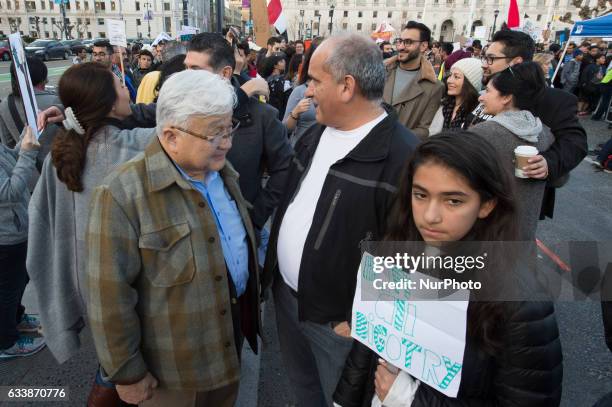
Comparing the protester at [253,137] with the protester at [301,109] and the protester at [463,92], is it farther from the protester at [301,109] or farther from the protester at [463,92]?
the protester at [463,92]

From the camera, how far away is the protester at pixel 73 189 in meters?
1.89

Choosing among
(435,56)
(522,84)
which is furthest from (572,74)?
(522,84)

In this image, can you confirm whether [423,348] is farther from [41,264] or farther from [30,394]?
[30,394]

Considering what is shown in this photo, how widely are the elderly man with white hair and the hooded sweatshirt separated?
5.11 feet

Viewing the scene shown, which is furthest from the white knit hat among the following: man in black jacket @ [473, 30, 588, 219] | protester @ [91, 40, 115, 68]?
protester @ [91, 40, 115, 68]

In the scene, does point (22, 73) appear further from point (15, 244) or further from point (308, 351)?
point (308, 351)

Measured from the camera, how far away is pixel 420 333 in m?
1.20

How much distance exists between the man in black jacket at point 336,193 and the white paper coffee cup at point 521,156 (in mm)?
787

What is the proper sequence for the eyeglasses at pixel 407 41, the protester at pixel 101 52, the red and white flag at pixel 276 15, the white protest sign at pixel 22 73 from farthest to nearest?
the red and white flag at pixel 276 15
the protester at pixel 101 52
the eyeglasses at pixel 407 41
the white protest sign at pixel 22 73

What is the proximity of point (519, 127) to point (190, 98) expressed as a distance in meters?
1.86

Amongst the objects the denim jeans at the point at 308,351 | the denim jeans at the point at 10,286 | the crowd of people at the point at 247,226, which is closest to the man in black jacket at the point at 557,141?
the crowd of people at the point at 247,226

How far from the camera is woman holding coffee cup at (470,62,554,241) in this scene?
2322mm

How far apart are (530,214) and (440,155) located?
5.07 feet

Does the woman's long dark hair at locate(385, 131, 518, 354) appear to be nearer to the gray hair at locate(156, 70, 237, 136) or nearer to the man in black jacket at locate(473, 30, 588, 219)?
the gray hair at locate(156, 70, 237, 136)
